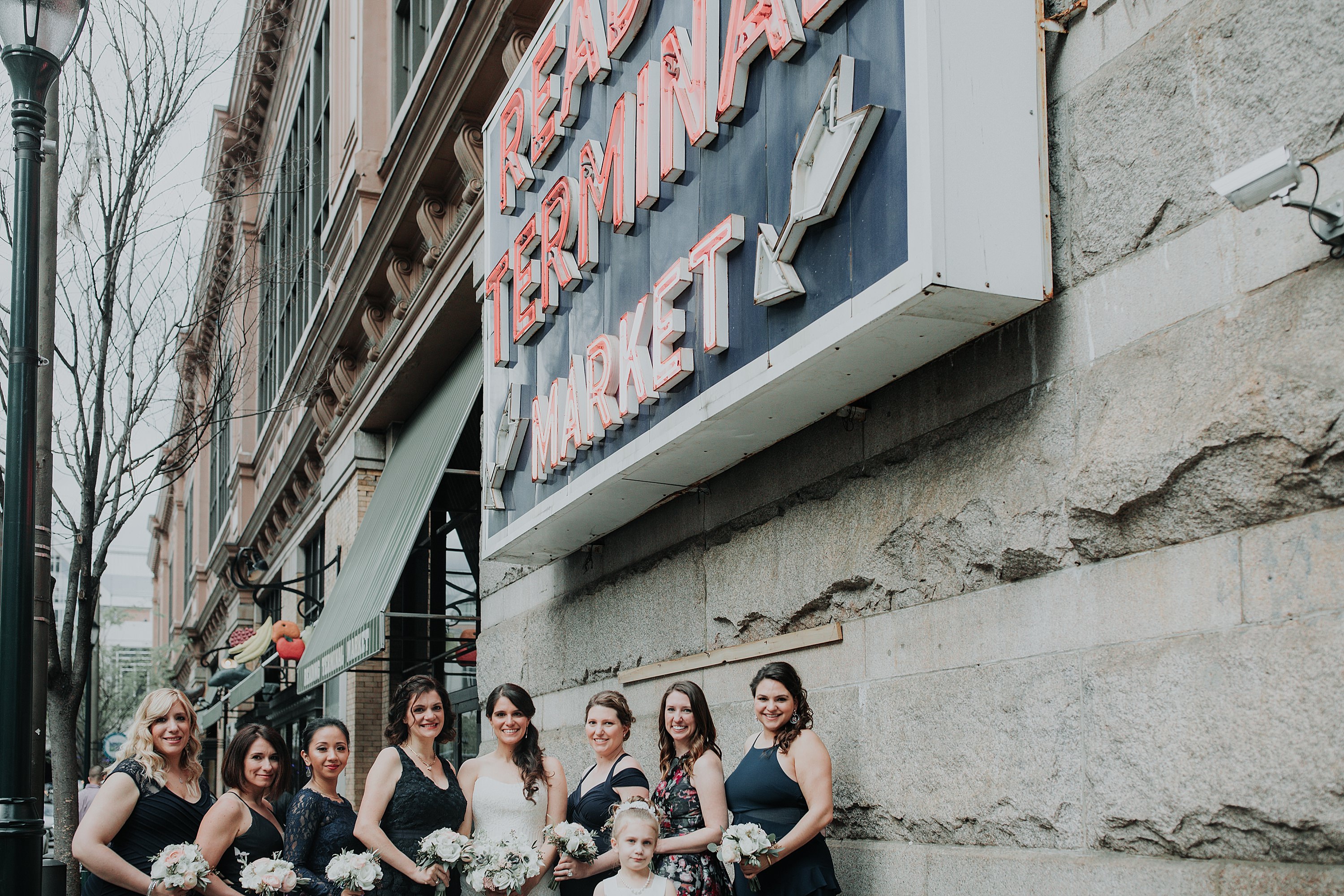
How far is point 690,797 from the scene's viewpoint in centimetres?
626

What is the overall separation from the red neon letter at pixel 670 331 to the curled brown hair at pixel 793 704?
1.63 m

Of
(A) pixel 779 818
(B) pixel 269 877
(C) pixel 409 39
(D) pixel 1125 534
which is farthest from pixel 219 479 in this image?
(D) pixel 1125 534

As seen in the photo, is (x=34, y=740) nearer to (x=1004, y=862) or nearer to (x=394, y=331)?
(x=1004, y=862)

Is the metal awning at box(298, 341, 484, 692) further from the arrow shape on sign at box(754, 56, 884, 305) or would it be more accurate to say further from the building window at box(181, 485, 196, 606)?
the building window at box(181, 485, 196, 606)

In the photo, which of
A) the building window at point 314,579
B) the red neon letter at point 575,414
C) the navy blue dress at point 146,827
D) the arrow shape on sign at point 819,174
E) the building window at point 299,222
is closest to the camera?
the arrow shape on sign at point 819,174

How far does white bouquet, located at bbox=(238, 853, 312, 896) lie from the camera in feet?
19.6

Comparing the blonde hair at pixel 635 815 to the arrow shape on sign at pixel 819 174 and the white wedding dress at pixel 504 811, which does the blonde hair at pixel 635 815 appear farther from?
the arrow shape on sign at pixel 819 174

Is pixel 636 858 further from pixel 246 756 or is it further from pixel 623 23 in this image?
pixel 623 23

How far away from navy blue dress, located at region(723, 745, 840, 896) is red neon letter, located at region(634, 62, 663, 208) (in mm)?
3128

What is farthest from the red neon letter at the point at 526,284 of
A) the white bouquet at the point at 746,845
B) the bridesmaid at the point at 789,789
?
the white bouquet at the point at 746,845

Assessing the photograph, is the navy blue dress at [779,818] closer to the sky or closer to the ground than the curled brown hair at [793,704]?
closer to the ground

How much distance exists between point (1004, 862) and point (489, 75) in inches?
364

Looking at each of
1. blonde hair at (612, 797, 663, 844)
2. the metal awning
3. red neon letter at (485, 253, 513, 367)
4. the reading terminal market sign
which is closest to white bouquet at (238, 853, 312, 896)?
blonde hair at (612, 797, 663, 844)

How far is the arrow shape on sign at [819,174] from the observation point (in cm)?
522
